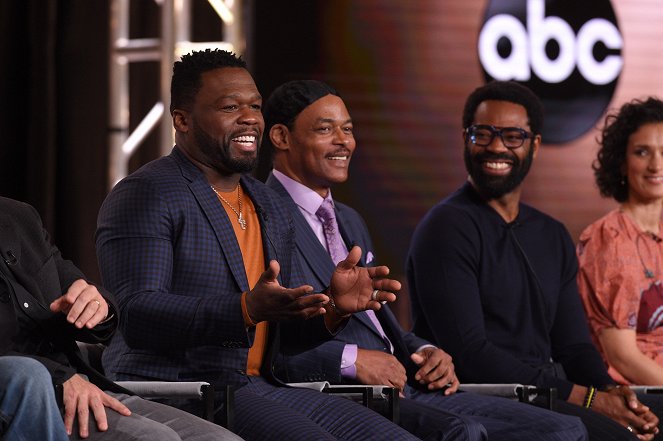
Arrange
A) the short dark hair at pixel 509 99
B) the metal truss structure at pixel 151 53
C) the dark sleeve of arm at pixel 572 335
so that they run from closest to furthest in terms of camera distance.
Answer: the dark sleeve of arm at pixel 572 335
the short dark hair at pixel 509 99
the metal truss structure at pixel 151 53

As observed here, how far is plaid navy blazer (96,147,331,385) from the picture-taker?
304 centimetres

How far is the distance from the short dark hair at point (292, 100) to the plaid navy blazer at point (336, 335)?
206mm

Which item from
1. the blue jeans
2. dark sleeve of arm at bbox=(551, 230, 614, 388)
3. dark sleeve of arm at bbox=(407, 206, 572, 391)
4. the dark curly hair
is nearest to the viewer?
the blue jeans

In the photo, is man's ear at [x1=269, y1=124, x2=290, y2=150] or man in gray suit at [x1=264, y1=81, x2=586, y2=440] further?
man's ear at [x1=269, y1=124, x2=290, y2=150]

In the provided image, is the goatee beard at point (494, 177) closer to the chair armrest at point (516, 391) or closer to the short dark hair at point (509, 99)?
the short dark hair at point (509, 99)

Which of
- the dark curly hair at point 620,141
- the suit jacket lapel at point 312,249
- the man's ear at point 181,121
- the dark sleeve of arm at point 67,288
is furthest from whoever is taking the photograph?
the dark curly hair at point 620,141

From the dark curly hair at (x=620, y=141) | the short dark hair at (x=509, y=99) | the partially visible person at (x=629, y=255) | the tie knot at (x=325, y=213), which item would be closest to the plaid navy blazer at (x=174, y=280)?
the tie knot at (x=325, y=213)

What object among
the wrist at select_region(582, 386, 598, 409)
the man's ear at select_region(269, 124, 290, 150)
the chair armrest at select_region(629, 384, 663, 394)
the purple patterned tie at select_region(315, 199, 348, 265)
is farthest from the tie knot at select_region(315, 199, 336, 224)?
the chair armrest at select_region(629, 384, 663, 394)

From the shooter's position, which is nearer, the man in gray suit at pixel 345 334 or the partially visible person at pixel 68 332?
the partially visible person at pixel 68 332

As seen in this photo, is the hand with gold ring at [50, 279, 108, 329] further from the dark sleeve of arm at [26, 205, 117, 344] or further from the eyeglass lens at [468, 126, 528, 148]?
the eyeglass lens at [468, 126, 528, 148]

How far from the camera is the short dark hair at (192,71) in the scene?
139 inches

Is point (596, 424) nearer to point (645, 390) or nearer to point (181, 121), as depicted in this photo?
point (645, 390)

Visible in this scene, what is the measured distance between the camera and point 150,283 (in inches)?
122

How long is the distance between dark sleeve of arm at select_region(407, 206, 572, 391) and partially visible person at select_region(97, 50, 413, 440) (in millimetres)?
666
